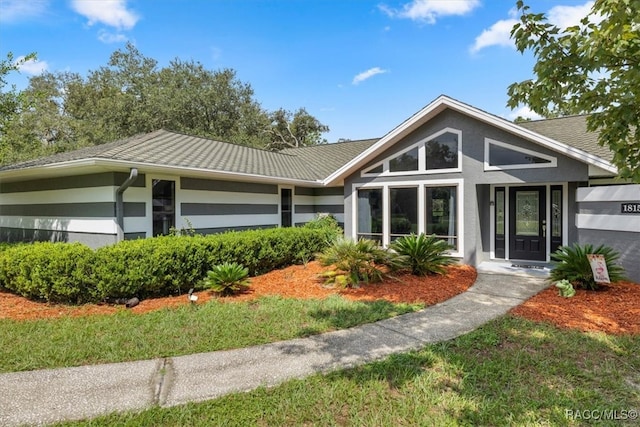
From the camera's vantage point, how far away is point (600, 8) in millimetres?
3281

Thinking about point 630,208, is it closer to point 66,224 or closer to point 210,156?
point 210,156

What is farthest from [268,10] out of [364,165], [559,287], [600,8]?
[559,287]

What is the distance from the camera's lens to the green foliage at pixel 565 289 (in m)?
6.69

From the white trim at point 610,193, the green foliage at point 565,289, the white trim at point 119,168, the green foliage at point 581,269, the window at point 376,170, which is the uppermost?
the window at point 376,170

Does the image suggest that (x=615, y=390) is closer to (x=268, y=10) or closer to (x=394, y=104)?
(x=268, y=10)

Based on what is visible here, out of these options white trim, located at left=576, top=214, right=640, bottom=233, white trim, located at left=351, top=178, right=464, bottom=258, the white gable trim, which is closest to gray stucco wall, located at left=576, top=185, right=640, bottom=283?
white trim, located at left=576, top=214, right=640, bottom=233

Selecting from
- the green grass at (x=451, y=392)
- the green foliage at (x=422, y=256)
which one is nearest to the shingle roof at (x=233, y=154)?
the green foliage at (x=422, y=256)

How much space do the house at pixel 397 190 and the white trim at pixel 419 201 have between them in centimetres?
3

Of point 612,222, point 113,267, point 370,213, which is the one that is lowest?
point 113,267

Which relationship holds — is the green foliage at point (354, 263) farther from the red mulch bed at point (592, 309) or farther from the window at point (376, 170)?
the window at point (376, 170)

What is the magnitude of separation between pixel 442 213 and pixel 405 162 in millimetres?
2031

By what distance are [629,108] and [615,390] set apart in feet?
9.44

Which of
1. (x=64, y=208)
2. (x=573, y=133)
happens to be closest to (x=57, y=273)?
(x=64, y=208)

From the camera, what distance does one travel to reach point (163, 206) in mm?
8836
